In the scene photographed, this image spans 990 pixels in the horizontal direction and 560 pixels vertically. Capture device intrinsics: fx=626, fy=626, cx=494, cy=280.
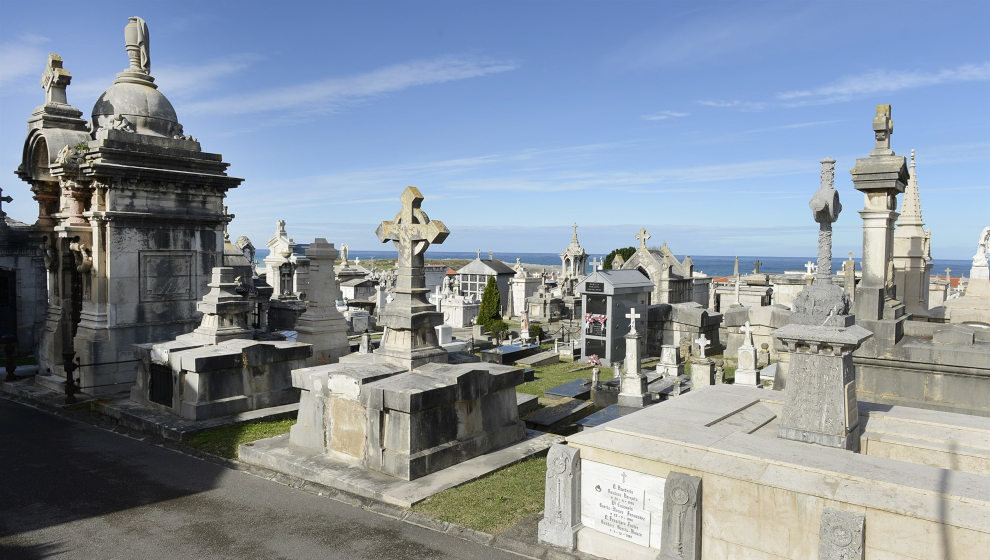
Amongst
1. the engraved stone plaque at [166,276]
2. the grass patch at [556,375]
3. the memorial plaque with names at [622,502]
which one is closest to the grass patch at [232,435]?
the engraved stone plaque at [166,276]

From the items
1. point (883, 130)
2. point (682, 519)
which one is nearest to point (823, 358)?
point (682, 519)

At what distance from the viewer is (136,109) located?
13109 millimetres

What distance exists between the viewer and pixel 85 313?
1255 centimetres

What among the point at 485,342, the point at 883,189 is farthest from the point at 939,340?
the point at 485,342

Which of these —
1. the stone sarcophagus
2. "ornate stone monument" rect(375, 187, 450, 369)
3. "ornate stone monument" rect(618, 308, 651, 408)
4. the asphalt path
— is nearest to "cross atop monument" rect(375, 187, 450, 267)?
"ornate stone monument" rect(375, 187, 450, 369)

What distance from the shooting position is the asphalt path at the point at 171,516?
19.1ft

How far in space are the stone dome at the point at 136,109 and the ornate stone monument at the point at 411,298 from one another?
25.1 ft

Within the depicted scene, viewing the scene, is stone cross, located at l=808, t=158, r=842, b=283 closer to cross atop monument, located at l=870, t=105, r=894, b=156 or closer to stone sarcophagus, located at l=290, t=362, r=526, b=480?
stone sarcophagus, located at l=290, t=362, r=526, b=480

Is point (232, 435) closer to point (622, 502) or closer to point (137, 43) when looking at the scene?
point (622, 502)

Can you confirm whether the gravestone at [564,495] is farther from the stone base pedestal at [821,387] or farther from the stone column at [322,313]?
the stone column at [322,313]

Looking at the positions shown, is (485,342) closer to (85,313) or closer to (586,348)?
(586,348)

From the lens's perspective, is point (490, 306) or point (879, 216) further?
point (490, 306)

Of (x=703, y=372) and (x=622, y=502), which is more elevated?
(x=622, y=502)

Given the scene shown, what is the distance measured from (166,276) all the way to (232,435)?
5.31 meters
